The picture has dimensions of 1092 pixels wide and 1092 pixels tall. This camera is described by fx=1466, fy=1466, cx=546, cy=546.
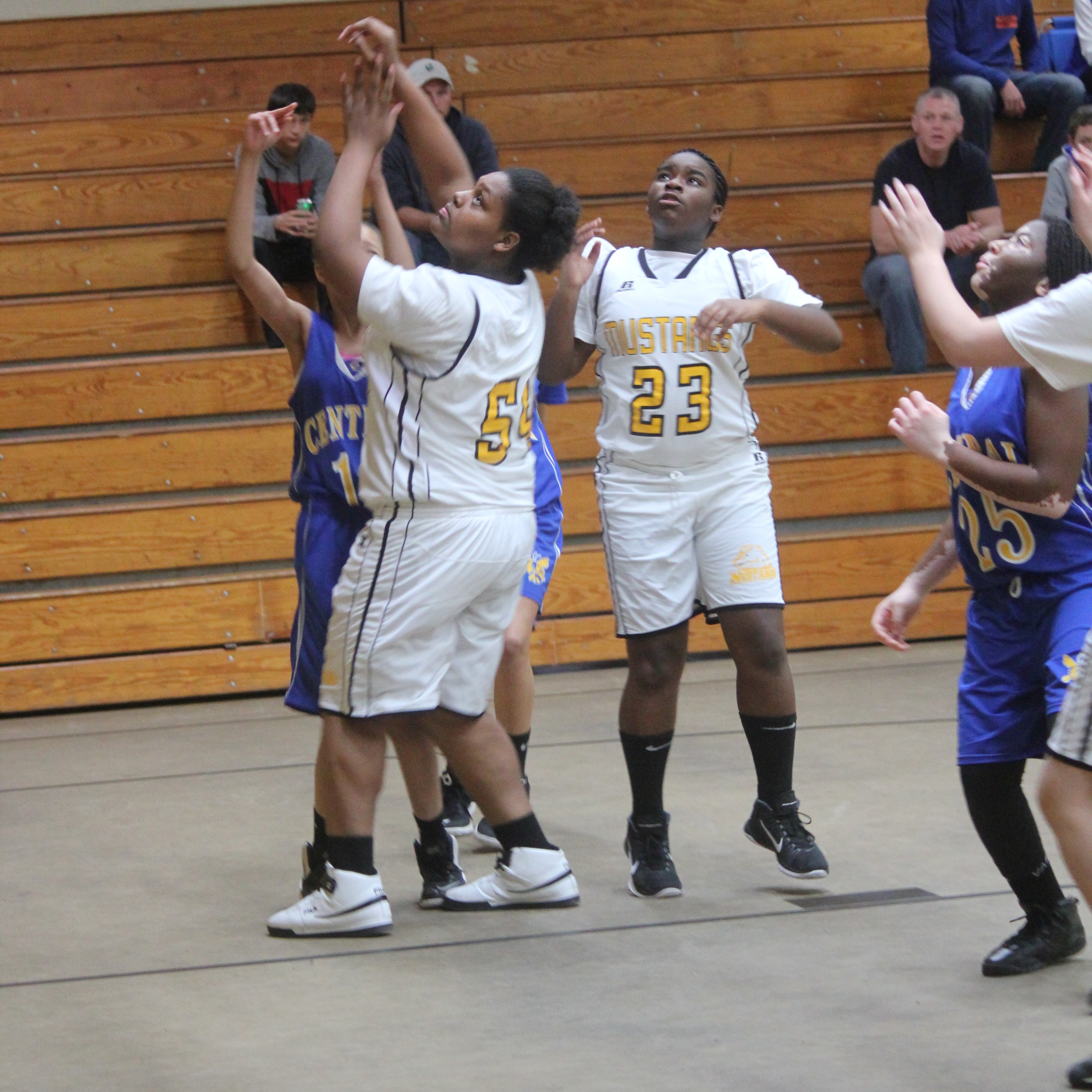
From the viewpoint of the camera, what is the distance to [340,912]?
3.15 meters

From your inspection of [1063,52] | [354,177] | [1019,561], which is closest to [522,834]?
[1019,561]

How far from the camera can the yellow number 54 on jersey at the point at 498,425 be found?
306 centimetres

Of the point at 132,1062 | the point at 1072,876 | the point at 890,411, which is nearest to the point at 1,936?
the point at 132,1062

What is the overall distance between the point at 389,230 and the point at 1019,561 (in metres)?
1.74

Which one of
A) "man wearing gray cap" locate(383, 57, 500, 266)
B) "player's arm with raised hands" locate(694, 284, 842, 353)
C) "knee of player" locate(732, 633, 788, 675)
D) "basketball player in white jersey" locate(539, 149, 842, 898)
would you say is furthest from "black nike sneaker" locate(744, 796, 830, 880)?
"man wearing gray cap" locate(383, 57, 500, 266)

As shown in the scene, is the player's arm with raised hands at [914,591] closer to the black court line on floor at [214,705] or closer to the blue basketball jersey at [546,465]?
the blue basketball jersey at [546,465]

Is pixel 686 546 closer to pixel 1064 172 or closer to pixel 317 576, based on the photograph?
pixel 317 576

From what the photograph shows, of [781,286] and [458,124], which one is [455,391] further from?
[458,124]

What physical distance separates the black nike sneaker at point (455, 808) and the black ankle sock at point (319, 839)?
782mm

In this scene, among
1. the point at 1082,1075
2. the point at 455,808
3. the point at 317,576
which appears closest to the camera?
the point at 1082,1075

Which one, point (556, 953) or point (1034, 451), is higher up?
point (1034, 451)

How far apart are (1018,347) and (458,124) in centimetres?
503

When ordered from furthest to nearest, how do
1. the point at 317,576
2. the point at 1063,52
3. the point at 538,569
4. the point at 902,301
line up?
the point at 1063,52 → the point at 902,301 → the point at 538,569 → the point at 317,576

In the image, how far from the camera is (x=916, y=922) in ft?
10.3
